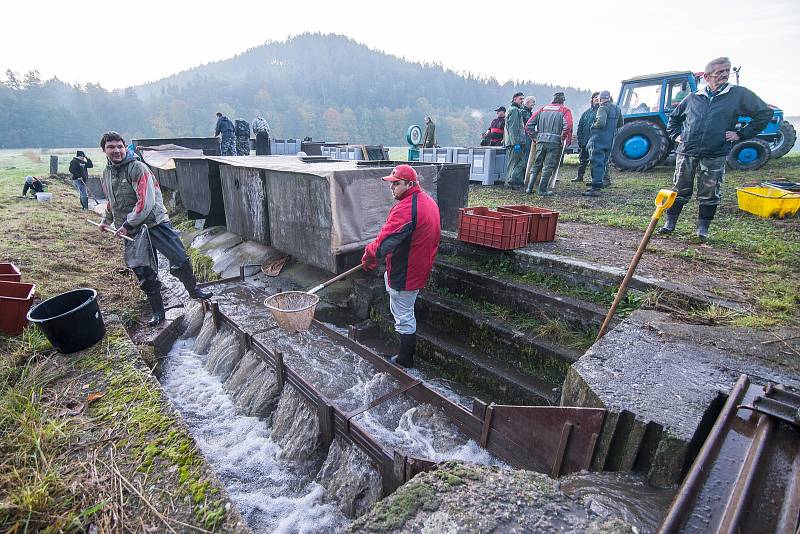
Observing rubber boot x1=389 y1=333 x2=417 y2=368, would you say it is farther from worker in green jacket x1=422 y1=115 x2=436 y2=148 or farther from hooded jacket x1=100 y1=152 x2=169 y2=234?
worker in green jacket x1=422 y1=115 x2=436 y2=148

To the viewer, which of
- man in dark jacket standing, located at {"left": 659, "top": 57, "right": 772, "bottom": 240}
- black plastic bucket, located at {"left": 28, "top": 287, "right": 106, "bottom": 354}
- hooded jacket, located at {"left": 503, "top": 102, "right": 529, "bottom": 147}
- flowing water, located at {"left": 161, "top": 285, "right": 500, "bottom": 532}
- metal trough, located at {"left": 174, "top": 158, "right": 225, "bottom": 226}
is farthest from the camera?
hooded jacket, located at {"left": 503, "top": 102, "right": 529, "bottom": 147}

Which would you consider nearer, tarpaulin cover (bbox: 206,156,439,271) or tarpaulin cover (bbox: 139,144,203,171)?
tarpaulin cover (bbox: 206,156,439,271)

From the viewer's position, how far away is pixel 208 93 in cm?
10162

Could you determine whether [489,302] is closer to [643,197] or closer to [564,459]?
[564,459]

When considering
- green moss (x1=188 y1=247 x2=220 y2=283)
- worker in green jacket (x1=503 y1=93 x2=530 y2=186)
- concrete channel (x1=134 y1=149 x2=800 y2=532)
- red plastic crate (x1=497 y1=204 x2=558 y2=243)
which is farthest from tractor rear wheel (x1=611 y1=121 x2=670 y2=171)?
green moss (x1=188 y1=247 x2=220 y2=283)

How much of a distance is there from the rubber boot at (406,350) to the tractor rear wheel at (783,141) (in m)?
16.5

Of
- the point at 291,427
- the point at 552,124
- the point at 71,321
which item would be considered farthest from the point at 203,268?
the point at 552,124

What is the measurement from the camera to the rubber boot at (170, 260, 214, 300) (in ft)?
19.4

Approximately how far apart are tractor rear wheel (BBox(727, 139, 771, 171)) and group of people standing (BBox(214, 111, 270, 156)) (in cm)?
1692

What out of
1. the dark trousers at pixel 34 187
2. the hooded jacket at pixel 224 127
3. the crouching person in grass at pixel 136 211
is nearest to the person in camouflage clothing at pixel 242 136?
the hooded jacket at pixel 224 127

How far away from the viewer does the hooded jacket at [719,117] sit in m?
4.89

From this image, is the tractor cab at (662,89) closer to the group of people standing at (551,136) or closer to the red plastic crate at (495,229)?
the group of people standing at (551,136)

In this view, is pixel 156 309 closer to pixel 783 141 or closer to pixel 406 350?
pixel 406 350

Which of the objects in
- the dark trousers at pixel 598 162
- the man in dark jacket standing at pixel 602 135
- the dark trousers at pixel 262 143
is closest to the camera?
the man in dark jacket standing at pixel 602 135
